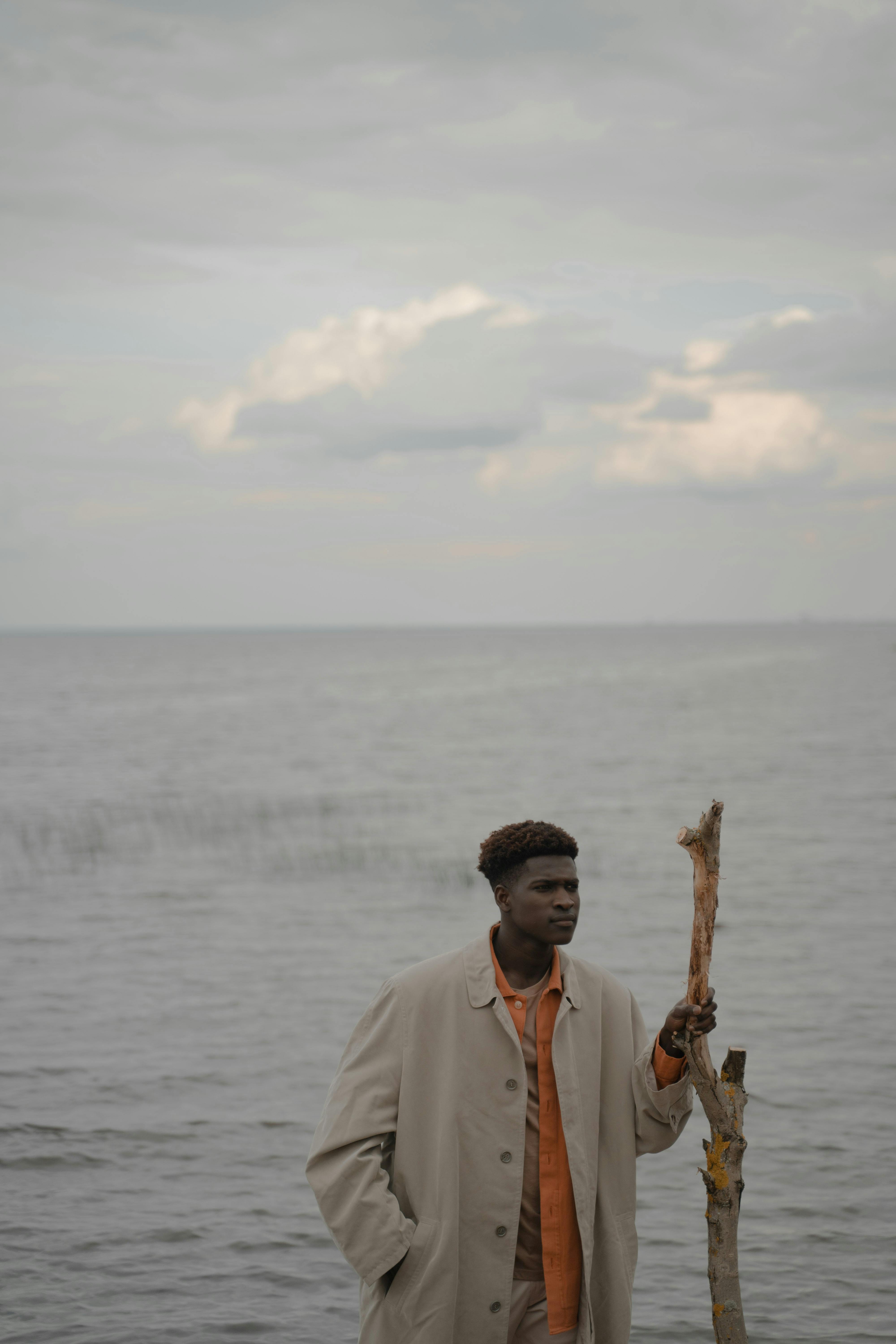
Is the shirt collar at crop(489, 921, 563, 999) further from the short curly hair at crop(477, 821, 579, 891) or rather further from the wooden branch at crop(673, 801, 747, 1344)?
the wooden branch at crop(673, 801, 747, 1344)

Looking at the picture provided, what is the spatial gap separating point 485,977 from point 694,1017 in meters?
0.67

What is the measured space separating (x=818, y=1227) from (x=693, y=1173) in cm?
149

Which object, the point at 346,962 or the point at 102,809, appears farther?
the point at 102,809

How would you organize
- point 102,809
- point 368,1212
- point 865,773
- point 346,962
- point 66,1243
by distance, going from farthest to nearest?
point 865,773 → point 102,809 → point 346,962 → point 66,1243 → point 368,1212

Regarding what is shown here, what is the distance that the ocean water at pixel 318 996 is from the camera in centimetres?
849

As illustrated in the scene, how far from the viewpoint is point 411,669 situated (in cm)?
Result: 14888

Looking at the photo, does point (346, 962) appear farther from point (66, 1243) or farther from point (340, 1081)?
point (340, 1081)

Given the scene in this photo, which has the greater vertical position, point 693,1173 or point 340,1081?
point 340,1081

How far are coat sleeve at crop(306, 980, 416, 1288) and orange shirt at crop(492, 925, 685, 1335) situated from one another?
403 millimetres

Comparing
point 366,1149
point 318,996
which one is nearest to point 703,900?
point 366,1149

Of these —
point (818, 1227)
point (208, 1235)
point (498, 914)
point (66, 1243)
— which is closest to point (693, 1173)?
point (818, 1227)

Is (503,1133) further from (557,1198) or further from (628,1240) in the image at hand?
(628,1240)

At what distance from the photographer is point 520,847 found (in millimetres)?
4102

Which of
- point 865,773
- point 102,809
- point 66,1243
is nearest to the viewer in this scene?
point 66,1243
